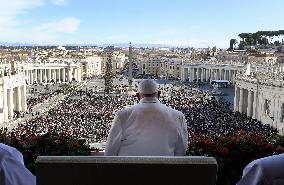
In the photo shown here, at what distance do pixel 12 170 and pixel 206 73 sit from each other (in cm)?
8077

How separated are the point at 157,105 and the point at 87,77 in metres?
95.5

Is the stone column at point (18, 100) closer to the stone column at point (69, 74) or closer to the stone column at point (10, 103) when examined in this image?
the stone column at point (10, 103)

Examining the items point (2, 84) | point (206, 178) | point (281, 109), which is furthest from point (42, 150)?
point (2, 84)

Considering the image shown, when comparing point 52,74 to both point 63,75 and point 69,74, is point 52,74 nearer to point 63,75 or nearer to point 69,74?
point 63,75

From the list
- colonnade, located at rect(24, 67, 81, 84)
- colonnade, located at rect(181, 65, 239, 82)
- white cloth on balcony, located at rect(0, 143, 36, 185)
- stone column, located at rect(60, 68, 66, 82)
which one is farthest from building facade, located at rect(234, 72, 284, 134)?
stone column, located at rect(60, 68, 66, 82)

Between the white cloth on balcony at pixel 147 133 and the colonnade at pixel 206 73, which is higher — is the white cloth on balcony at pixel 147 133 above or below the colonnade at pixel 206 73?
above

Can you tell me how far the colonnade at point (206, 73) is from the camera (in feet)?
250

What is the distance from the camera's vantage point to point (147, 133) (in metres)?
3.58

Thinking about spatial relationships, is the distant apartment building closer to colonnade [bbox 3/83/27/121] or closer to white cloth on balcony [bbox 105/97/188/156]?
colonnade [bbox 3/83/27/121]

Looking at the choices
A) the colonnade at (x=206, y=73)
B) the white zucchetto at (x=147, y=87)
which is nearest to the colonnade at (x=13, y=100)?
the white zucchetto at (x=147, y=87)

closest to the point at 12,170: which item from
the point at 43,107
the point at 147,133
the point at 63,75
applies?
the point at 147,133

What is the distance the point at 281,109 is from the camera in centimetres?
3544

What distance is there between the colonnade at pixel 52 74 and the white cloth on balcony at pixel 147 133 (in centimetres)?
7636

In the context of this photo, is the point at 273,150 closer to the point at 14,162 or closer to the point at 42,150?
the point at 42,150
